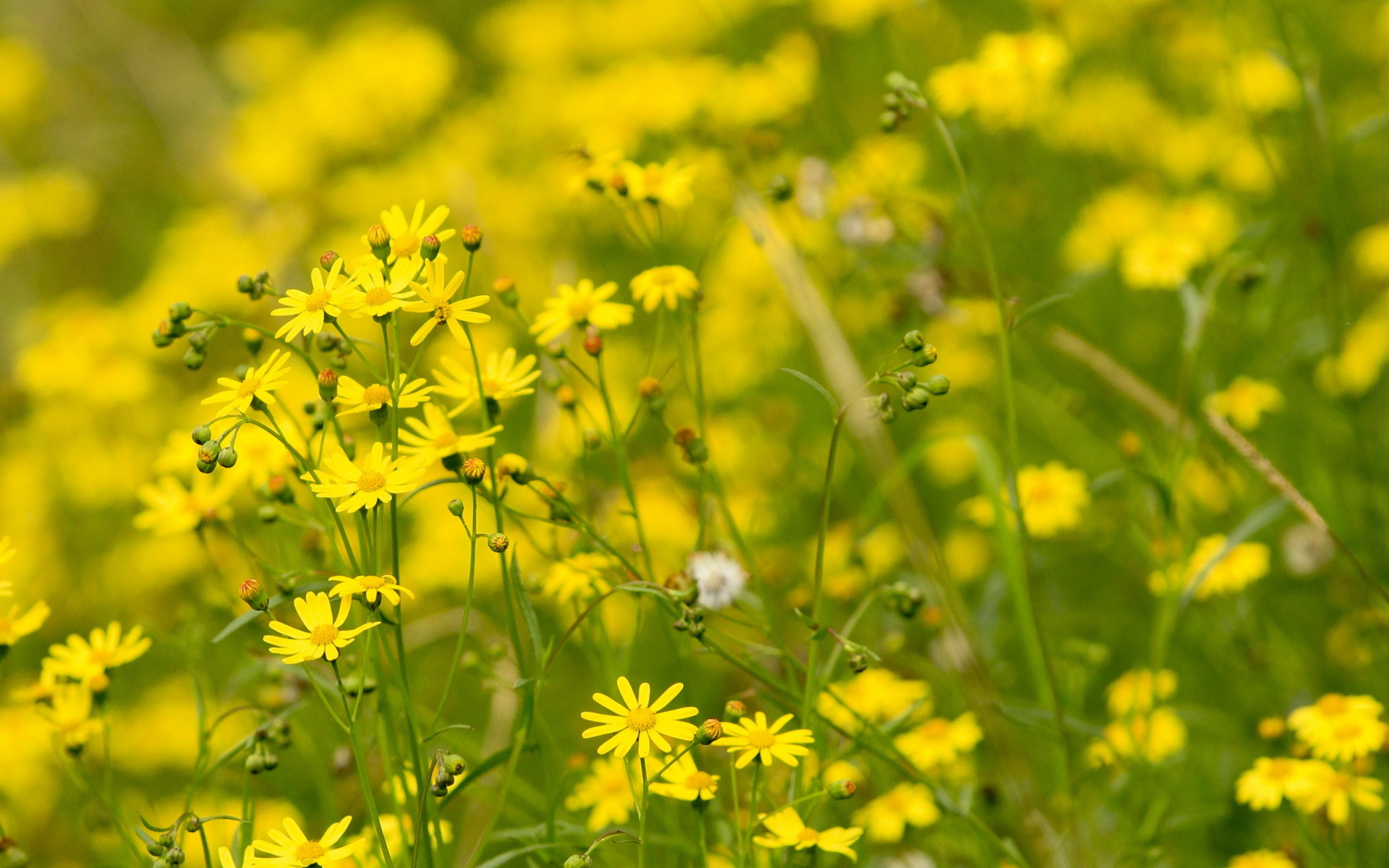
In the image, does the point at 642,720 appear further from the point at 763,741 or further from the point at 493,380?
the point at 493,380

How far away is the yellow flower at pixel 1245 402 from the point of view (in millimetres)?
2508

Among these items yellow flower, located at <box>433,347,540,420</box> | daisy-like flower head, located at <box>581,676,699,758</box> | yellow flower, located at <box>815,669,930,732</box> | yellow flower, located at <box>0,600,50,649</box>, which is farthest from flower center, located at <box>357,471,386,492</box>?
yellow flower, located at <box>815,669,930,732</box>

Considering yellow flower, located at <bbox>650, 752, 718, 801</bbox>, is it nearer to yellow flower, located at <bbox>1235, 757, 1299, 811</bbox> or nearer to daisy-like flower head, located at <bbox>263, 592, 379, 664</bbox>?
daisy-like flower head, located at <bbox>263, 592, 379, 664</bbox>

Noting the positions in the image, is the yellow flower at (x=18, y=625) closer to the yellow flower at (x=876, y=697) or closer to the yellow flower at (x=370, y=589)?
the yellow flower at (x=370, y=589)

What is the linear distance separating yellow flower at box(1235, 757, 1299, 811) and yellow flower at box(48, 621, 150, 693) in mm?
1670

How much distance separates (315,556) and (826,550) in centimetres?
126

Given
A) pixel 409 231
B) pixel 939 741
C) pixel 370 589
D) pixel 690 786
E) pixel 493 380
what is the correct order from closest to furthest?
pixel 370 589
pixel 690 786
pixel 409 231
pixel 493 380
pixel 939 741

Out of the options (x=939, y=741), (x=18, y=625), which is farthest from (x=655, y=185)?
(x=18, y=625)

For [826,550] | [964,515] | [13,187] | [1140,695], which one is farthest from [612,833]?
[13,187]

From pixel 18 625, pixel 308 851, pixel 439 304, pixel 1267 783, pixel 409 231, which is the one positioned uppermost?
pixel 409 231

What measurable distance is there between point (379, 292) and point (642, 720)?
62 centimetres

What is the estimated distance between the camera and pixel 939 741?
1.97 m

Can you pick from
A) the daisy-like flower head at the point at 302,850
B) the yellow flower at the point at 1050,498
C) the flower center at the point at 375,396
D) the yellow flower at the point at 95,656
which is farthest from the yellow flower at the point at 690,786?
the yellow flower at the point at 1050,498

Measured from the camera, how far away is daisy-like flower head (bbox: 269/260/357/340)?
143cm
